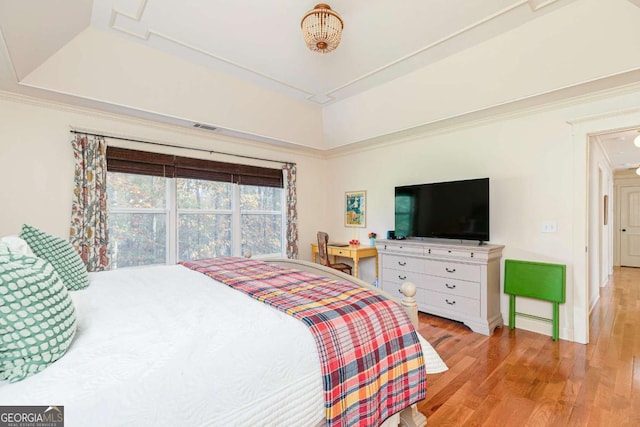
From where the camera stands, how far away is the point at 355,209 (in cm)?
494

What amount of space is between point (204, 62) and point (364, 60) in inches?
69.4

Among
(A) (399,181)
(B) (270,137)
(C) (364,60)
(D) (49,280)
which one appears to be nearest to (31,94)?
(B) (270,137)

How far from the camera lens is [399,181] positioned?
14.2 ft

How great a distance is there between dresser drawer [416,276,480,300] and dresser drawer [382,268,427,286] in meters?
0.05

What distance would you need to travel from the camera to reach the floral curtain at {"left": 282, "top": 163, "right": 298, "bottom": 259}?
15.6 ft

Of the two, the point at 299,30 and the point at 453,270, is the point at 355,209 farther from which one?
the point at 299,30

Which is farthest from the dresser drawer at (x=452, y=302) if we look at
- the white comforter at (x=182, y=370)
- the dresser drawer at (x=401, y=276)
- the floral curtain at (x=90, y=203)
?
the floral curtain at (x=90, y=203)

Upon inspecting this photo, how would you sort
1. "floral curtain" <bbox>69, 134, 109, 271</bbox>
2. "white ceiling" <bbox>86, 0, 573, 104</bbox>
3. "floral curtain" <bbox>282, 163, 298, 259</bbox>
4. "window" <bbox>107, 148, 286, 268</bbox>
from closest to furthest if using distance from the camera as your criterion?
"white ceiling" <bbox>86, 0, 573, 104</bbox> < "floral curtain" <bbox>69, 134, 109, 271</bbox> < "window" <bbox>107, 148, 286, 268</bbox> < "floral curtain" <bbox>282, 163, 298, 259</bbox>

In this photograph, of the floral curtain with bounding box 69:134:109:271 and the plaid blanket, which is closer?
the plaid blanket

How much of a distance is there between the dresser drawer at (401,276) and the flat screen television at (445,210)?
0.51 meters

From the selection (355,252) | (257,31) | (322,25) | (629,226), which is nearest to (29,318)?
(322,25)

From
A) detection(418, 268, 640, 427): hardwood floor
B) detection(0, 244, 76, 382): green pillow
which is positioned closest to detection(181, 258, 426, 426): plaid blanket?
detection(418, 268, 640, 427): hardwood floor

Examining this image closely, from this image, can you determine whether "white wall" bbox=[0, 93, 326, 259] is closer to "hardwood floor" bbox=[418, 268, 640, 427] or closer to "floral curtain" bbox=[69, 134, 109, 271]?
"floral curtain" bbox=[69, 134, 109, 271]

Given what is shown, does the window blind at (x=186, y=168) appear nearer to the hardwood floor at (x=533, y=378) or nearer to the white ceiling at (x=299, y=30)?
the white ceiling at (x=299, y=30)
